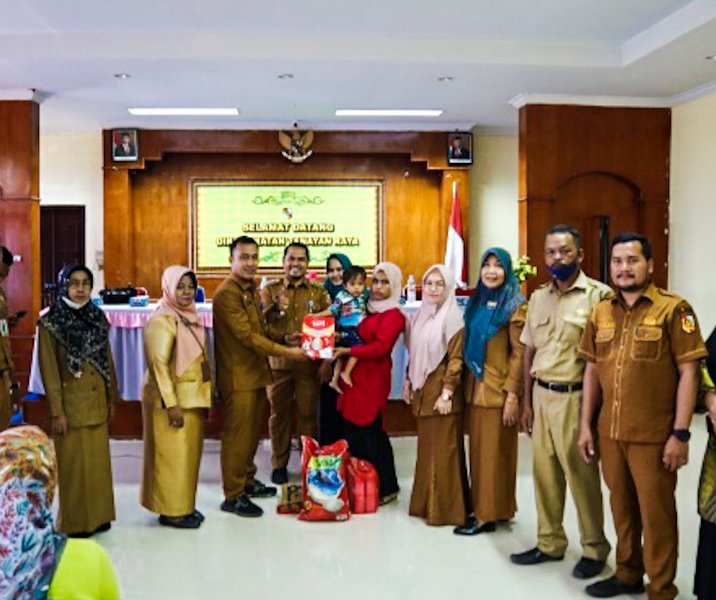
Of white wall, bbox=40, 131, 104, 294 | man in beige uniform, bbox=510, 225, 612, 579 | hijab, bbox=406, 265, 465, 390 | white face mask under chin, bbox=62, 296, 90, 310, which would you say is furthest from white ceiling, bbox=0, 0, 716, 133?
man in beige uniform, bbox=510, 225, 612, 579

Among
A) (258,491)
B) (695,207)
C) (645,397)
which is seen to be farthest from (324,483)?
(695,207)

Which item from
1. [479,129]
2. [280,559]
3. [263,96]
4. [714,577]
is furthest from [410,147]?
[714,577]

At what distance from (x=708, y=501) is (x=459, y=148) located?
21.0 feet

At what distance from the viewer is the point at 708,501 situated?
2.68 meters

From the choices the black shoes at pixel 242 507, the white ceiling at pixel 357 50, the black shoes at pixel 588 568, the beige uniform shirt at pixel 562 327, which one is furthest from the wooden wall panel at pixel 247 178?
the black shoes at pixel 588 568

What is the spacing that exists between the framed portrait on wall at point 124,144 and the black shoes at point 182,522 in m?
5.42

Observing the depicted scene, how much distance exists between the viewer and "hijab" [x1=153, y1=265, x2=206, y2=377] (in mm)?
3875

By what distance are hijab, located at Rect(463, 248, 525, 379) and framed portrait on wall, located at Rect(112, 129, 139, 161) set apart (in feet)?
19.1

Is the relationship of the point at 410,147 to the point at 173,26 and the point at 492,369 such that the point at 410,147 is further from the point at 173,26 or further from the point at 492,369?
the point at 492,369

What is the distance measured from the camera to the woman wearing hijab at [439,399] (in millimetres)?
3865

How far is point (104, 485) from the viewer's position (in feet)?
12.7

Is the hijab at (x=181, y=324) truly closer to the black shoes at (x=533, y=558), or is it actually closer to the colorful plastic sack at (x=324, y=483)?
the colorful plastic sack at (x=324, y=483)

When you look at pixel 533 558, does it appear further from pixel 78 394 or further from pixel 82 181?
pixel 82 181

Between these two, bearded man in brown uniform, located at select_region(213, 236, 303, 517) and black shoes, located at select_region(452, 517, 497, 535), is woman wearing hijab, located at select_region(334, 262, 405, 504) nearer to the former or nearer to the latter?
bearded man in brown uniform, located at select_region(213, 236, 303, 517)
